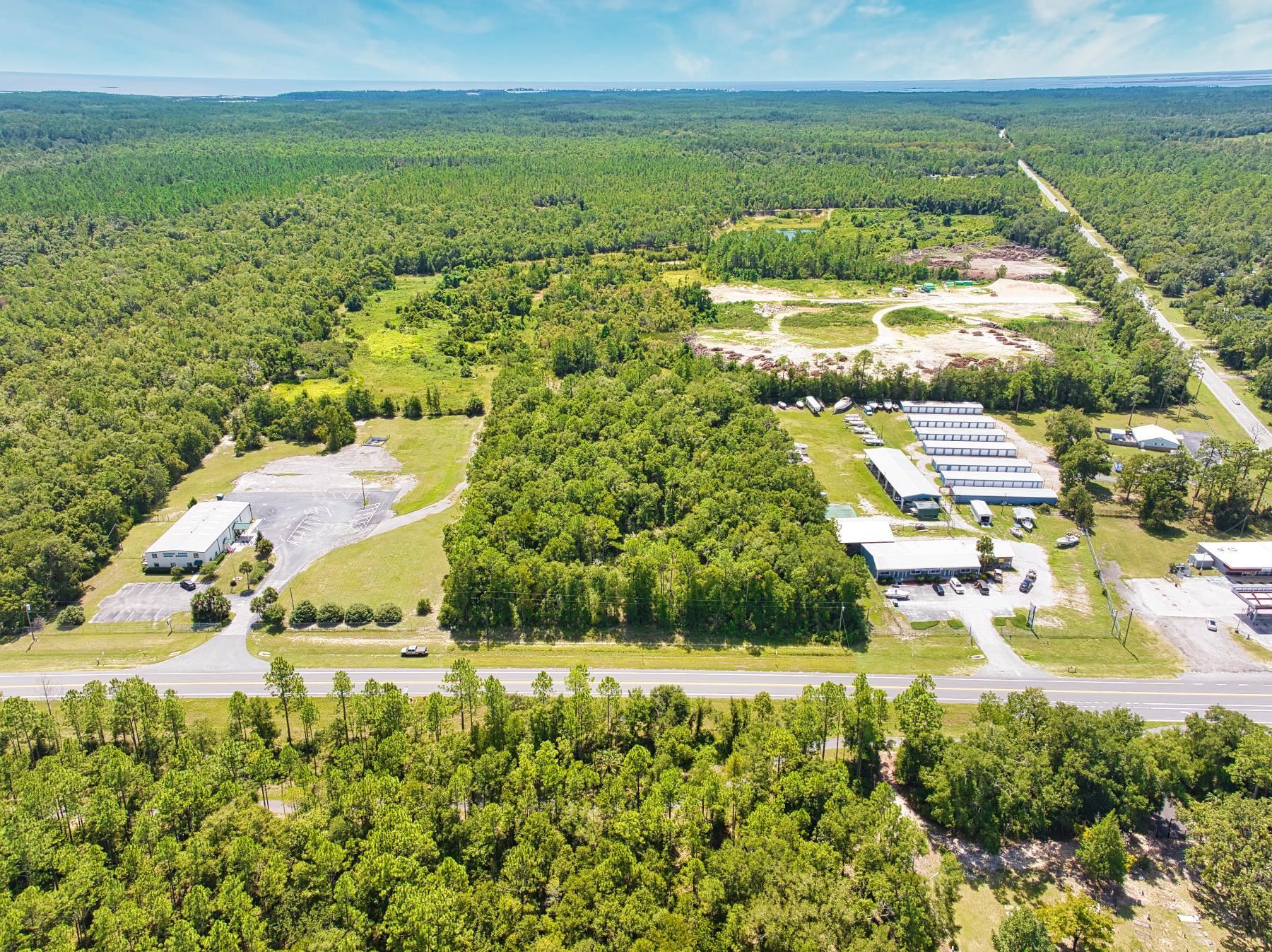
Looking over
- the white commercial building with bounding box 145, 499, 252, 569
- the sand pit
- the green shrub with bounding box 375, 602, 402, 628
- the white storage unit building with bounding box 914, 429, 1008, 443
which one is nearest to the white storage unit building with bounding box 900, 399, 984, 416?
the white storage unit building with bounding box 914, 429, 1008, 443

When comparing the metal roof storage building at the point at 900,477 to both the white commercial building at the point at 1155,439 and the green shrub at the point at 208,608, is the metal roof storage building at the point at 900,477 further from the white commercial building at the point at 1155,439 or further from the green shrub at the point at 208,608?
the green shrub at the point at 208,608

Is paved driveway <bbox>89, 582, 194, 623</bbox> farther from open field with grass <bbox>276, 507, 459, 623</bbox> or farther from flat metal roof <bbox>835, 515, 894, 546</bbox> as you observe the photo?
flat metal roof <bbox>835, 515, 894, 546</bbox>

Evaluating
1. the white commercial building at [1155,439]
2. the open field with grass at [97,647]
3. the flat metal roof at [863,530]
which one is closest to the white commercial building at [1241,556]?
the white commercial building at [1155,439]

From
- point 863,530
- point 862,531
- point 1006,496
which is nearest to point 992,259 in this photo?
point 1006,496

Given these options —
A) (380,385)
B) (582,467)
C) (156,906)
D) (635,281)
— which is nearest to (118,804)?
(156,906)

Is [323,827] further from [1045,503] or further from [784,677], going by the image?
[1045,503]

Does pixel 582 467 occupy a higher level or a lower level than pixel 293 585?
higher
